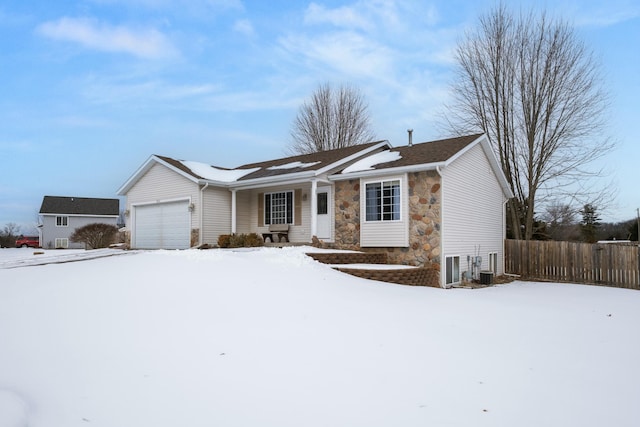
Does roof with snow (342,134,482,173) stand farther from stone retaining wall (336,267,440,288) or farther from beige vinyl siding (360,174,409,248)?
stone retaining wall (336,267,440,288)

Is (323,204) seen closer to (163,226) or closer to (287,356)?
(163,226)

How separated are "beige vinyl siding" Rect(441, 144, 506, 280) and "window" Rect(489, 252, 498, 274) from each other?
0.24 meters

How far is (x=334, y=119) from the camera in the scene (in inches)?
1203

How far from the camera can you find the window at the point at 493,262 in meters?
16.0

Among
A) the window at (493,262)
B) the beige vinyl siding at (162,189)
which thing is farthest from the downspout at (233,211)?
the window at (493,262)

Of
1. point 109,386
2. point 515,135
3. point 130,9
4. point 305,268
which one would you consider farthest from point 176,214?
point 515,135

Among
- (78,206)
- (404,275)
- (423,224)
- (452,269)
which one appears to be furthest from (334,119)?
(78,206)

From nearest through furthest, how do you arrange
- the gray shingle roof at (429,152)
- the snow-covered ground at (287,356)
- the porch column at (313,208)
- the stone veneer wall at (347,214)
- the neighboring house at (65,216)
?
the snow-covered ground at (287,356), the gray shingle roof at (429,152), the stone veneer wall at (347,214), the porch column at (313,208), the neighboring house at (65,216)

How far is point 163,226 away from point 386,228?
33.3ft

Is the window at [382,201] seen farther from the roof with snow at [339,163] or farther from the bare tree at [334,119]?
the bare tree at [334,119]

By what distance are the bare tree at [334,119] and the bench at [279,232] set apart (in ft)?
48.8

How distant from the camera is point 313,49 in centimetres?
1516

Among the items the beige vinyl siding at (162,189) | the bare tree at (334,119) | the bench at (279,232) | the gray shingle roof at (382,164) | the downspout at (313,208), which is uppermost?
the bare tree at (334,119)

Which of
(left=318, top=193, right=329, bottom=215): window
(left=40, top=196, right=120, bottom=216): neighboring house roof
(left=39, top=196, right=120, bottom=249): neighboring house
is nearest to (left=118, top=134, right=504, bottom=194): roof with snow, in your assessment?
(left=318, top=193, right=329, bottom=215): window
